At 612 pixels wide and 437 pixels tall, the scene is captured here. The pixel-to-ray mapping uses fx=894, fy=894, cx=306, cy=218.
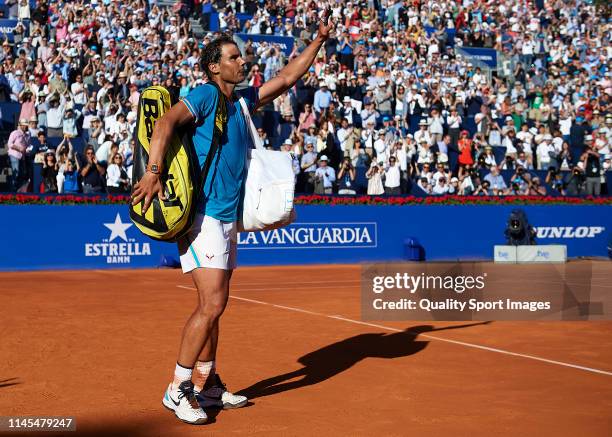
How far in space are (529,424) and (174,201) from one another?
2628 mm

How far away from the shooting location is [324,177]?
2164cm

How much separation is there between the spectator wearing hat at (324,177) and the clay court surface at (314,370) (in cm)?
886

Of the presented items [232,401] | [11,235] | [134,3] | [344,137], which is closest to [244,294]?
[11,235]

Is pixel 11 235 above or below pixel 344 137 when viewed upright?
below

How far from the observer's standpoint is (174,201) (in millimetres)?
5441

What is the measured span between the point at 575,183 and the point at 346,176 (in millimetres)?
7142

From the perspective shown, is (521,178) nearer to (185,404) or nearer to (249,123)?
(249,123)

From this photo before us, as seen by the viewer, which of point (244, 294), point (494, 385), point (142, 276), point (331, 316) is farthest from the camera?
point (142, 276)

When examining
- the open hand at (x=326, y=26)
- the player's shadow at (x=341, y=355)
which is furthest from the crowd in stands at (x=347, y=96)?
the open hand at (x=326, y=26)

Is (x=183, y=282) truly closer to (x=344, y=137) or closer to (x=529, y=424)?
(x=344, y=137)

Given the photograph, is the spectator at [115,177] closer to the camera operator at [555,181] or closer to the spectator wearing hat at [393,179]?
the spectator wearing hat at [393,179]

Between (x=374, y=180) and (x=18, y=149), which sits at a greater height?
(x=18, y=149)

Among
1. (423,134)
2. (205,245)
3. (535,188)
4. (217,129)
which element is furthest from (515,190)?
(205,245)

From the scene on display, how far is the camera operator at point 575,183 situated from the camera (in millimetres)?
25094
